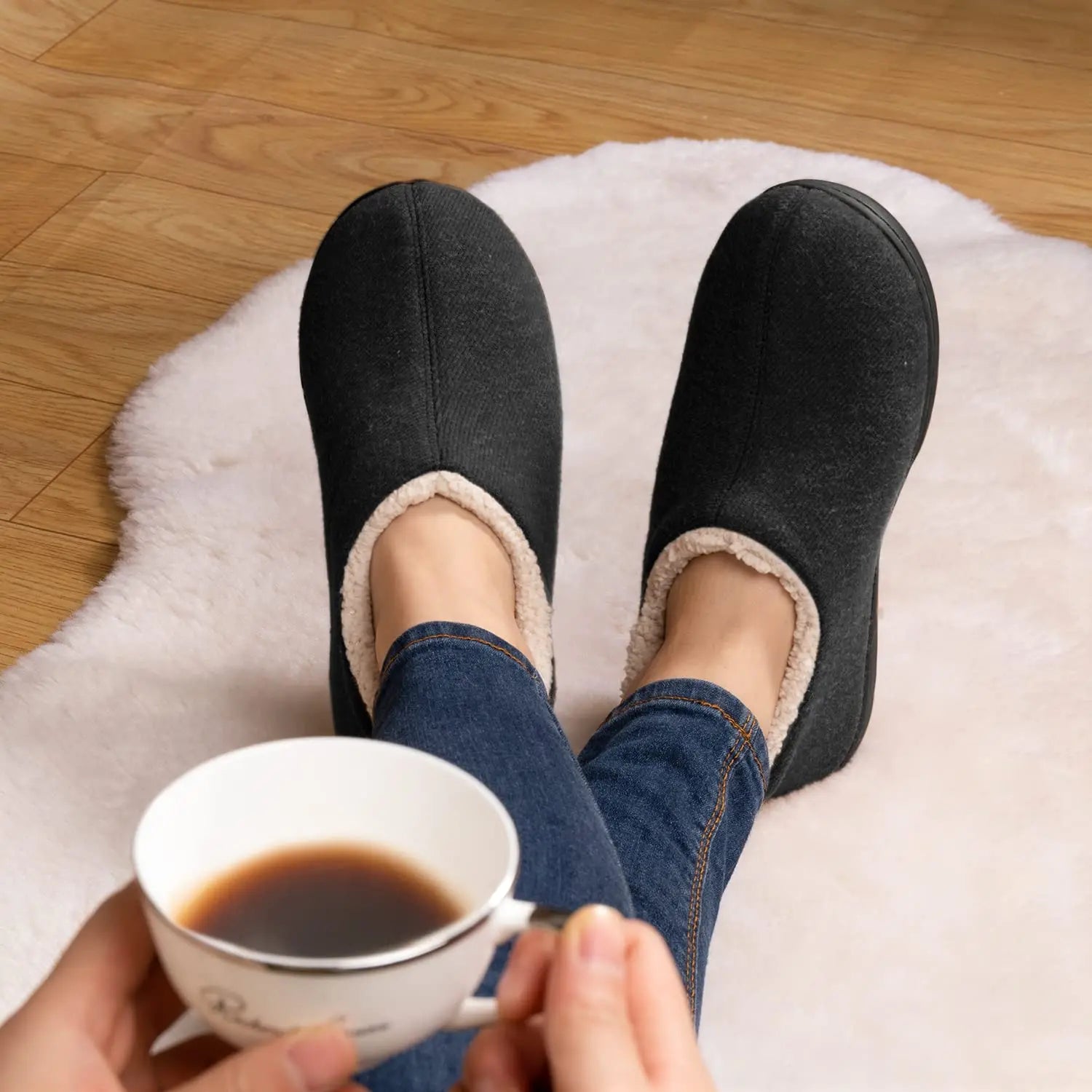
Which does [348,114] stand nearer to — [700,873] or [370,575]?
[370,575]

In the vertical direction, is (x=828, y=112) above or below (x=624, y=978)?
below

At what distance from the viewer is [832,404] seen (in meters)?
0.94

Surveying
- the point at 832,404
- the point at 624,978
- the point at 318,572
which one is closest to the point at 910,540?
the point at 832,404

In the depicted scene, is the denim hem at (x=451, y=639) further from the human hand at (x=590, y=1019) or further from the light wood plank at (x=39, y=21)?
the light wood plank at (x=39, y=21)

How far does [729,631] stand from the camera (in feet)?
2.83

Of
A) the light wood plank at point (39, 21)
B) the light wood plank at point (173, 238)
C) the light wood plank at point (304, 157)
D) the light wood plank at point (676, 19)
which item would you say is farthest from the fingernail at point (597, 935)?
the light wood plank at point (39, 21)

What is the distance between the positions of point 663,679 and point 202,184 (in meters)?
0.95

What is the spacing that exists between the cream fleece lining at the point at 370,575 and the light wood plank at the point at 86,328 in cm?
45

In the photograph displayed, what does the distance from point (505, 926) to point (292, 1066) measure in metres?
0.07

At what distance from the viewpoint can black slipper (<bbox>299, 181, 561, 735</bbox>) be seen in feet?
2.98

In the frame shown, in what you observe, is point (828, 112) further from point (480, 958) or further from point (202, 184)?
point (480, 958)

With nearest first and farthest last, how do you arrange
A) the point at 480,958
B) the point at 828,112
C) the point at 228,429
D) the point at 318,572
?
the point at 480,958, the point at 318,572, the point at 228,429, the point at 828,112

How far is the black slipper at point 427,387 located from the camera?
2.98 ft

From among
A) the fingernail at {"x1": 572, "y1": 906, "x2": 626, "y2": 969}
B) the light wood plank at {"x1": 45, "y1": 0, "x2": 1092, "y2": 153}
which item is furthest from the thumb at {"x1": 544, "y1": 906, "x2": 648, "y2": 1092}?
the light wood plank at {"x1": 45, "y1": 0, "x2": 1092, "y2": 153}
